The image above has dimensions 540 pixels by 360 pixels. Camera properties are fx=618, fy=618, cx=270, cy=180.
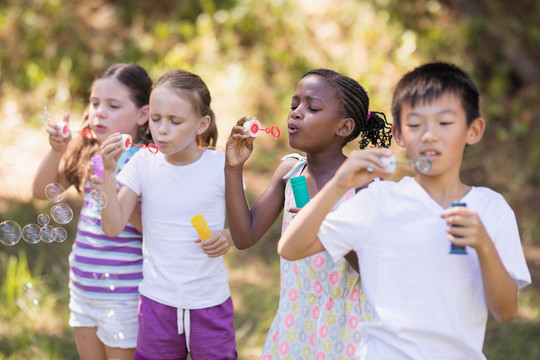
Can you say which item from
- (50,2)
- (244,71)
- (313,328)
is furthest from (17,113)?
(313,328)

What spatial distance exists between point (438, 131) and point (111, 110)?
1484 mm

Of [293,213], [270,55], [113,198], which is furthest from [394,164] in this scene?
[270,55]

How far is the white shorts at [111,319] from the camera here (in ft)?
8.33

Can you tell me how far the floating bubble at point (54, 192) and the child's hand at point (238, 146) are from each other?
30.1 inches

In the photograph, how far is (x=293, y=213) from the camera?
2.10 meters

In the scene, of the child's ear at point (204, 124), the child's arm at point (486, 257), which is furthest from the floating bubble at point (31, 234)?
the child's arm at point (486, 257)

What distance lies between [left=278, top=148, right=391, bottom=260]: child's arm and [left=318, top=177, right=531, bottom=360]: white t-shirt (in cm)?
3

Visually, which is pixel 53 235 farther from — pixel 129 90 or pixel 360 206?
pixel 360 206

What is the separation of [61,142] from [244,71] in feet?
12.7

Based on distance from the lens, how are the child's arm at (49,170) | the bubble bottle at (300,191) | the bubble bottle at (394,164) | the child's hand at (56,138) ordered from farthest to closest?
the child's arm at (49,170), the child's hand at (56,138), the bubble bottle at (300,191), the bubble bottle at (394,164)

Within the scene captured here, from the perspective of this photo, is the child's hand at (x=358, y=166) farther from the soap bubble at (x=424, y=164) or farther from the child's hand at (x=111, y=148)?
the child's hand at (x=111, y=148)

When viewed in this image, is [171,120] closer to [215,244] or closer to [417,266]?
[215,244]

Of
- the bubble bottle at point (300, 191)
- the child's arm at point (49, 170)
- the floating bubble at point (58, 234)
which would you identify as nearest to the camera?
the bubble bottle at point (300, 191)

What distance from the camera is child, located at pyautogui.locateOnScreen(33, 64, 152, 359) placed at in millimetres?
2566
